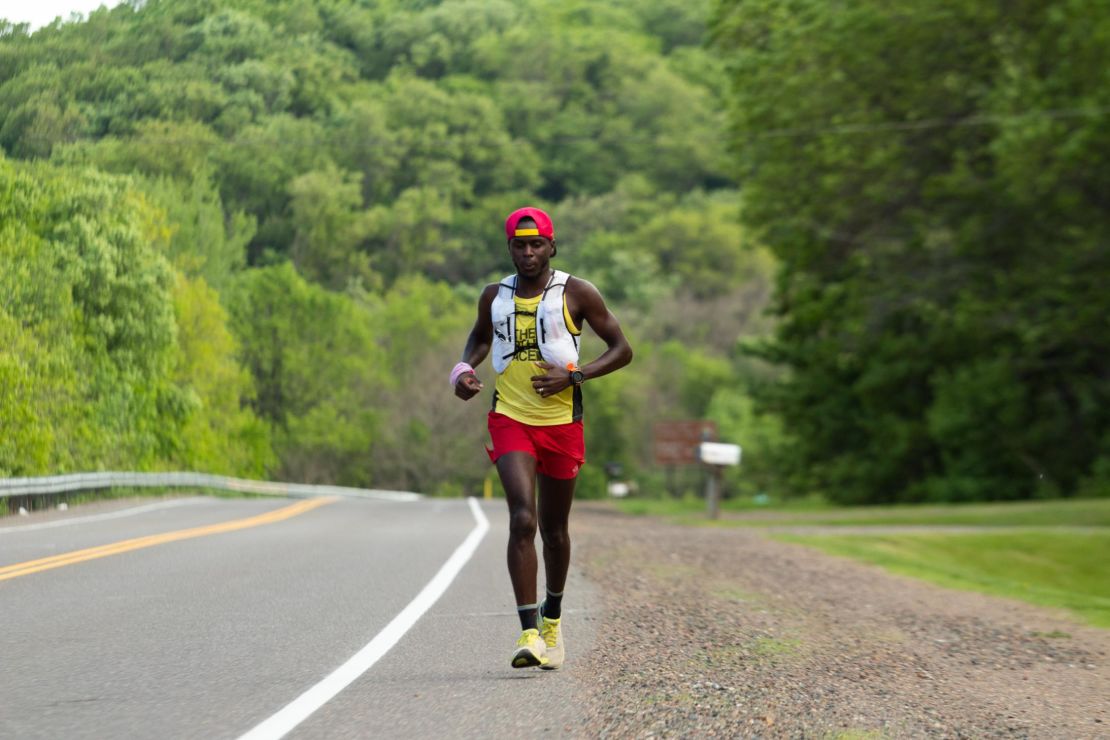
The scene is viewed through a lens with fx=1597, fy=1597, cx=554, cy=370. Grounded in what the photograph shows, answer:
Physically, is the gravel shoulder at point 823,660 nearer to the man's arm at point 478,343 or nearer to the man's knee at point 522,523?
A: the man's knee at point 522,523

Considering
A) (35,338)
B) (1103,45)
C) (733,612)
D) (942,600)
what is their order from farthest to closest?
(1103,45), (35,338), (942,600), (733,612)

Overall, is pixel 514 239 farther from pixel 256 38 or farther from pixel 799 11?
pixel 799 11

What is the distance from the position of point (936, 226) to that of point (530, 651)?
31.2 m

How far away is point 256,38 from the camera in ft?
76.1

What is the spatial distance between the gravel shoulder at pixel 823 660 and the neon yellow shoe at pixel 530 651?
0.98 feet

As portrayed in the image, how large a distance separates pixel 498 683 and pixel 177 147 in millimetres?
17639

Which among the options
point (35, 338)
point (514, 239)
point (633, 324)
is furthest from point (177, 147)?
point (633, 324)

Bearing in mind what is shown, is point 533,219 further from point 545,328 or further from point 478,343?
point 478,343

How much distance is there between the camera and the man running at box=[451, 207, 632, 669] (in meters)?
7.77

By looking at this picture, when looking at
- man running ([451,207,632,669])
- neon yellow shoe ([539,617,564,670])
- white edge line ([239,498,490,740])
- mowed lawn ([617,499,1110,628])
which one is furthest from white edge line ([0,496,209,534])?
man running ([451,207,632,669])

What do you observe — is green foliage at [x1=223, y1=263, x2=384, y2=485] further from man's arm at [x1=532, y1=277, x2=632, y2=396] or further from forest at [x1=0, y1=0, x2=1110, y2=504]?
man's arm at [x1=532, y1=277, x2=632, y2=396]

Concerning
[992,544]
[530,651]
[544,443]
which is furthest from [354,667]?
[992,544]

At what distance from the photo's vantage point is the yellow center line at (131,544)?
13008 mm

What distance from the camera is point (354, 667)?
7.86 meters
